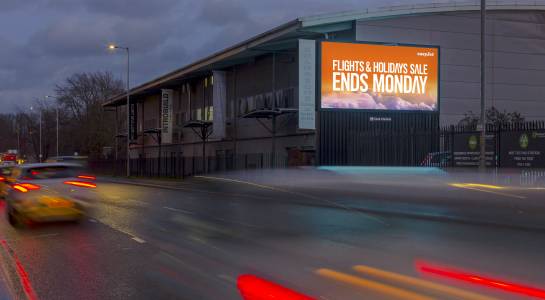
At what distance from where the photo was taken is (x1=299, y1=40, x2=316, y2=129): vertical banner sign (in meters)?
28.0

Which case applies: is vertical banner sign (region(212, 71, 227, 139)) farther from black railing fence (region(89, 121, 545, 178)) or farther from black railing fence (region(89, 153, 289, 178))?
black railing fence (region(89, 121, 545, 178))

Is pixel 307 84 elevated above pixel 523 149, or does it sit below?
above

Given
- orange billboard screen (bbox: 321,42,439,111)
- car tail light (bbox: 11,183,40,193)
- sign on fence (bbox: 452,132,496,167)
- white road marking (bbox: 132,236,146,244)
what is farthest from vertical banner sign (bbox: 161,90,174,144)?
white road marking (bbox: 132,236,146,244)

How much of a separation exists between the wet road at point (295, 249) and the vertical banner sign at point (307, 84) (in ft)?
32.2

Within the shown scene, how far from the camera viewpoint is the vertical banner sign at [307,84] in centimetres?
2800

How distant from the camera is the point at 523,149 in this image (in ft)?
67.5

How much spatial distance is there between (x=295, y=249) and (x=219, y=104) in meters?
30.6

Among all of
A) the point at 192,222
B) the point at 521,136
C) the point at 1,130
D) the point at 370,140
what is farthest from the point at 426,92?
the point at 1,130

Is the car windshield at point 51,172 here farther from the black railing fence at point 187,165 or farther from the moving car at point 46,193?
the black railing fence at point 187,165

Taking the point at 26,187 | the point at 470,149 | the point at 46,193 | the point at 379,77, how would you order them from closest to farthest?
1. the point at 46,193
2. the point at 26,187
3. the point at 470,149
4. the point at 379,77

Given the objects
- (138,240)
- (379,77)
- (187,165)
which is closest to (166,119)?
(187,165)

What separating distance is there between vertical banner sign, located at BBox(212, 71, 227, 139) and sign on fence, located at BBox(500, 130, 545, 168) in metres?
21.2

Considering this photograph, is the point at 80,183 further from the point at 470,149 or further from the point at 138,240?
the point at 470,149

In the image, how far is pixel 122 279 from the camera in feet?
24.1
